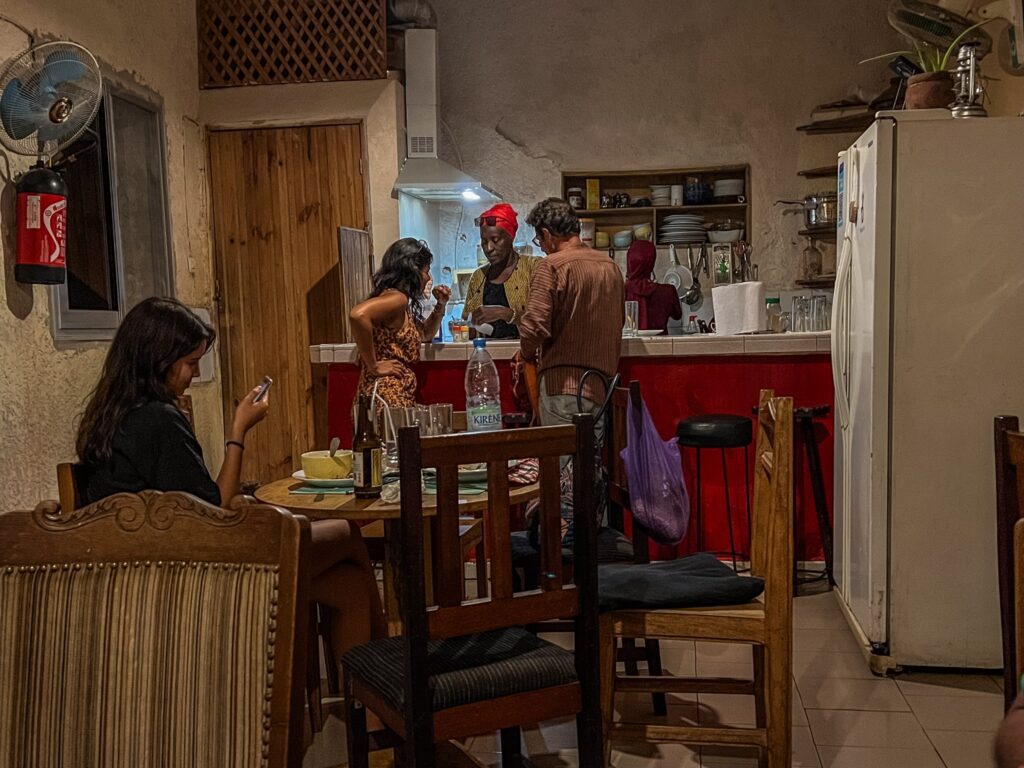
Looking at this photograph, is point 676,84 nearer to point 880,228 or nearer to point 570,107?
point 570,107

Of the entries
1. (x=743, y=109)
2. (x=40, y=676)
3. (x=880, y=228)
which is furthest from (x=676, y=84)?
(x=40, y=676)

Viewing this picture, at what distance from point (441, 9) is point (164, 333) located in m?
5.09

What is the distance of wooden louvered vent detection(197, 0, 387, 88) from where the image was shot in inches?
205

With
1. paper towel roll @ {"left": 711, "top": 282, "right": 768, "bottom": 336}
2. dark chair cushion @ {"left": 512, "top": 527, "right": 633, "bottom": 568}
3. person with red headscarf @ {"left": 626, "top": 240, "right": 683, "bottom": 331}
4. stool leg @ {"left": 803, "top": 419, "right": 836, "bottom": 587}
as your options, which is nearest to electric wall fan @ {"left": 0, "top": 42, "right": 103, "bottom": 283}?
dark chair cushion @ {"left": 512, "top": 527, "right": 633, "bottom": 568}

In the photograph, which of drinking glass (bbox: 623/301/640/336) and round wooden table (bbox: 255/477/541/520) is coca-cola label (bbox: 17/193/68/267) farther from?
drinking glass (bbox: 623/301/640/336)

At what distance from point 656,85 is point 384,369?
3770mm

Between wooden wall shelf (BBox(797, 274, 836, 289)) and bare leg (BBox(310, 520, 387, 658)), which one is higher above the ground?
wooden wall shelf (BBox(797, 274, 836, 289))

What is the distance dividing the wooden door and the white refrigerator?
123 inches

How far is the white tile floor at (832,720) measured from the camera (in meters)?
2.40

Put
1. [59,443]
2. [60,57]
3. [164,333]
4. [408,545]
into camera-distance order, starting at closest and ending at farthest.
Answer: [408,545] → [164,333] → [60,57] → [59,443]

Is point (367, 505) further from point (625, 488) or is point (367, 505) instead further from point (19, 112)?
point (19, 112)

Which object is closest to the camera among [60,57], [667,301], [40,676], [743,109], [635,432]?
[40,676]

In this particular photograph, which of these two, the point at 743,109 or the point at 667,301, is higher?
the point at 743,109

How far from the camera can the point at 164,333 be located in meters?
2.23
